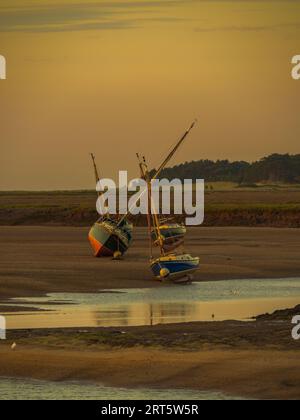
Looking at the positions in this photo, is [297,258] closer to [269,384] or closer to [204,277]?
[204,277]

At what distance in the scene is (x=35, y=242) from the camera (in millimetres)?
87000

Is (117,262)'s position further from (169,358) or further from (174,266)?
(169,358)

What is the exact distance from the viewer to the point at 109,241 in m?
70.0

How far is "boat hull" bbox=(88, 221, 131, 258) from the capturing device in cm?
6975

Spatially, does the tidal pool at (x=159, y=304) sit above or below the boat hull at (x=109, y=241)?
below

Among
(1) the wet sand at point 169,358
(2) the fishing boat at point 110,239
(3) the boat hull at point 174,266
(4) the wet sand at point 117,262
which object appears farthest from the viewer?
(2) the fishing boat at point 110,239

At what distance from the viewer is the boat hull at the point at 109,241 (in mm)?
69750

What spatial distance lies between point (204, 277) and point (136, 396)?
3004 cm

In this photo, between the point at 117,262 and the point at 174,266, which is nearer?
the point at 174,266

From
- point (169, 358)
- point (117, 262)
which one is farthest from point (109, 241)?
point (169, 358)

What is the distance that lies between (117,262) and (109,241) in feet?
13.4

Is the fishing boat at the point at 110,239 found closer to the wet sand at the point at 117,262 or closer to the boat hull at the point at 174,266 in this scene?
the wet sand at the point at 117,262

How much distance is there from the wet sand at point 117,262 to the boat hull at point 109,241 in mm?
670

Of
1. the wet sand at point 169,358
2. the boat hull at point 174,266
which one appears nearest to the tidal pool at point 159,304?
the boat hull at point 174,266
